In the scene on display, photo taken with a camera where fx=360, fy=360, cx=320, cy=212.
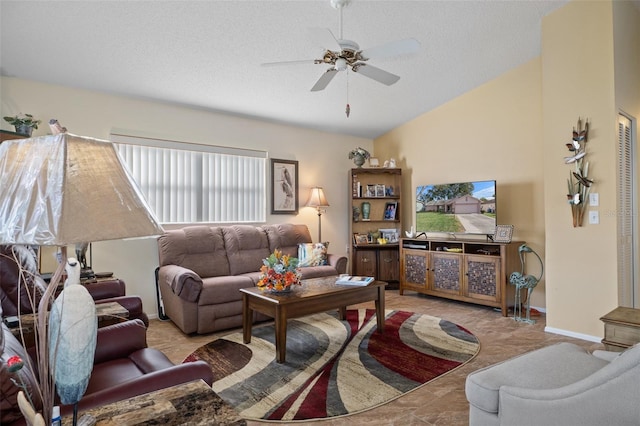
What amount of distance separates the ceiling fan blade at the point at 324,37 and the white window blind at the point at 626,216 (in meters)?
2.84

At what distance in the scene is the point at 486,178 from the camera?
4887 millimetres

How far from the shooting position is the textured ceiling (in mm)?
2836

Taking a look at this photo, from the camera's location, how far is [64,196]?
2.53ft

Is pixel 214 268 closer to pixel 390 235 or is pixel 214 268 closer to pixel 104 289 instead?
pixel 104 289

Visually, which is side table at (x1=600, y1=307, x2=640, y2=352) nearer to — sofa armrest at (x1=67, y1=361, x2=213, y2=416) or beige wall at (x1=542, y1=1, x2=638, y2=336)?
beige wall at (x1=542, y1=1, x2=638, y2=336)

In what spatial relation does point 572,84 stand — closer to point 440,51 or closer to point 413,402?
point 440,51

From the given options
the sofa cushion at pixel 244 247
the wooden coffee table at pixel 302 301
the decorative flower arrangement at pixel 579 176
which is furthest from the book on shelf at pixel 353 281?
the decorative flower arrangement at pixel 579 176

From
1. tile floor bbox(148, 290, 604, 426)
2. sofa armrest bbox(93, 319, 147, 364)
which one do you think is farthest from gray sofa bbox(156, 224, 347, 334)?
sofa armrest bbox(93, 319, 147, 364)

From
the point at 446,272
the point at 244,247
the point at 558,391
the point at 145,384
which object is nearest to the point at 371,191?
the point at 446,272

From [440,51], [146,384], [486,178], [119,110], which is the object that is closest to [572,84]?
[440,51]

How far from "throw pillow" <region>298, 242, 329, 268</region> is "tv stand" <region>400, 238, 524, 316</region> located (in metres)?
1.30

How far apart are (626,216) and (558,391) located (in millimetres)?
3016

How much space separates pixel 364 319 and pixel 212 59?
10.3 feet

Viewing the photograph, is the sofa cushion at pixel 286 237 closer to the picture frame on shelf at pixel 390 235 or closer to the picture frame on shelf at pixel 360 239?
the picture frame on shelf at pixel 360 239
